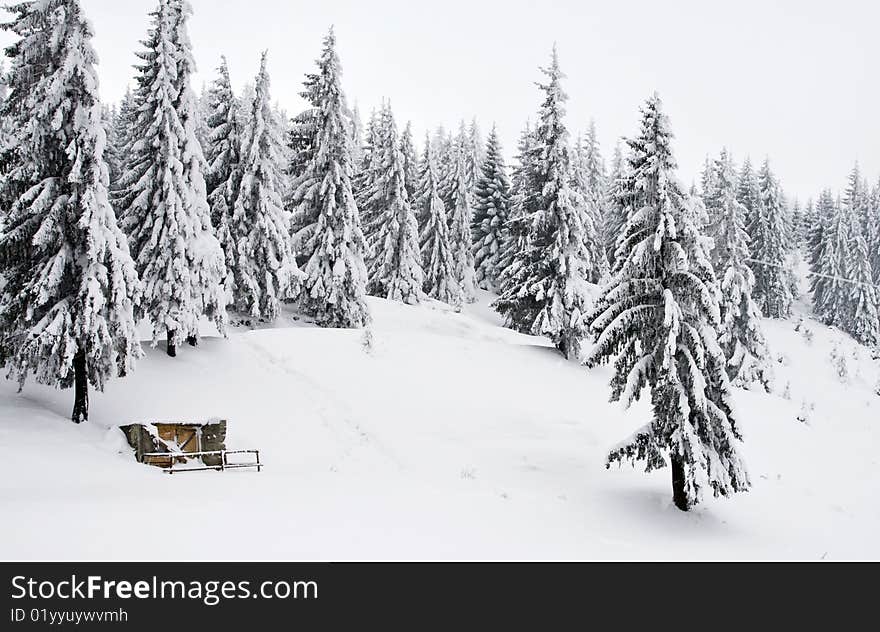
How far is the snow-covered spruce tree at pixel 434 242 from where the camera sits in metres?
51.0

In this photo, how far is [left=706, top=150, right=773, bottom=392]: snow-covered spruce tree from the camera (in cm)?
3453

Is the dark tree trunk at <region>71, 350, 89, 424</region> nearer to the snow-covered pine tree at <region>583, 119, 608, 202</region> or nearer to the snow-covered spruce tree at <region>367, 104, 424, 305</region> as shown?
the snow-covered spruce tree at <region>367, 104, 424, 305</region>

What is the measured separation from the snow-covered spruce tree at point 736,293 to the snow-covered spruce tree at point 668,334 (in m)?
19.8

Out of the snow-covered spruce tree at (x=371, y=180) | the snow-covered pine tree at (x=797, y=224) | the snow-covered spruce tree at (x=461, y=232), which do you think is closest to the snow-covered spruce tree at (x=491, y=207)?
the snow-covered spruce tree at (x=461, y=232)

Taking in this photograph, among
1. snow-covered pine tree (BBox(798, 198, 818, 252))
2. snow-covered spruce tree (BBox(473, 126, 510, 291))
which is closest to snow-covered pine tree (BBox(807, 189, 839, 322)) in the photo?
snow-covered pine tree (BBox(798, 198, 818, 252))

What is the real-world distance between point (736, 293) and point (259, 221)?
25994 mm

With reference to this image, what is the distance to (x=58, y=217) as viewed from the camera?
55.3ft

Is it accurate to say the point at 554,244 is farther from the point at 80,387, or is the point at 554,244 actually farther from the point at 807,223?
the point at 807,223

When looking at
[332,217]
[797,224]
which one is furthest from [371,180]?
[797,224]

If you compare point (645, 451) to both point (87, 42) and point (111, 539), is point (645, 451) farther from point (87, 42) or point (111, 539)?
point (87, 42)

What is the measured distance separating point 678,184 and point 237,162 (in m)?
23.8

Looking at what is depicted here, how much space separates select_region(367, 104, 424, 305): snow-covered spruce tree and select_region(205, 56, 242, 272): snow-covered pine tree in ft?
46.2

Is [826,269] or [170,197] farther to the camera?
[826,269]
